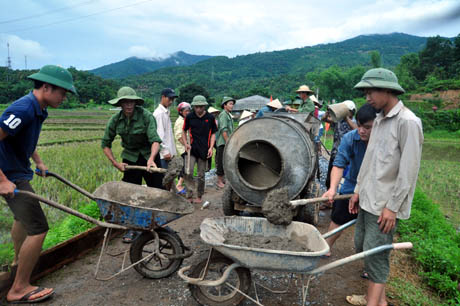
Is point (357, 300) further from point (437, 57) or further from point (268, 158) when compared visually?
point (437, 57)

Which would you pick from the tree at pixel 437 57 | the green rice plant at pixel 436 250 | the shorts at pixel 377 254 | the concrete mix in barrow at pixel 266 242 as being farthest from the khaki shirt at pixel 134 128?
the tree at pixel 437 57

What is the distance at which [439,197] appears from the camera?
25.8 feet

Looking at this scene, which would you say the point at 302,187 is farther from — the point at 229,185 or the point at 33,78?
the point at 33,78

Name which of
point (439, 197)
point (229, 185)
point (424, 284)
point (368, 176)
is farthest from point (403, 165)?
point (439, 197)

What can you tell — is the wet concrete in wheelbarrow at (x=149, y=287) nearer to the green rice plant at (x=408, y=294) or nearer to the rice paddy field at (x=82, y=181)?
the green rice plant at (x=408, y=294)

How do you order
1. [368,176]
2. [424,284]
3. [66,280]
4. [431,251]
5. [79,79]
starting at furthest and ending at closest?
1. [79,79]
2. [431,251]
3. [424,284]
4. [66,280]
5. [368,176]

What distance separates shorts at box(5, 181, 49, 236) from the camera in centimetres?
276

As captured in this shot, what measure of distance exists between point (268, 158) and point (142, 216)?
204cm

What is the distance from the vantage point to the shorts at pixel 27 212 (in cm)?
276

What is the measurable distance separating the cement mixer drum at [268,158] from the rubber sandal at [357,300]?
4.81 ft

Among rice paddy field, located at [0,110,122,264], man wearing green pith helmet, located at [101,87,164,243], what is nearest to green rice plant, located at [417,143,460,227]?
man wearing green pith helmet, located at [101,87,164,243]

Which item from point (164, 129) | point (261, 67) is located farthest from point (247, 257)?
point (261, 67)

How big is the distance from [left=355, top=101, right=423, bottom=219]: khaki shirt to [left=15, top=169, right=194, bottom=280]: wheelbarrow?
1.82 metres

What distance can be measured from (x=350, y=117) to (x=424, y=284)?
266cm
